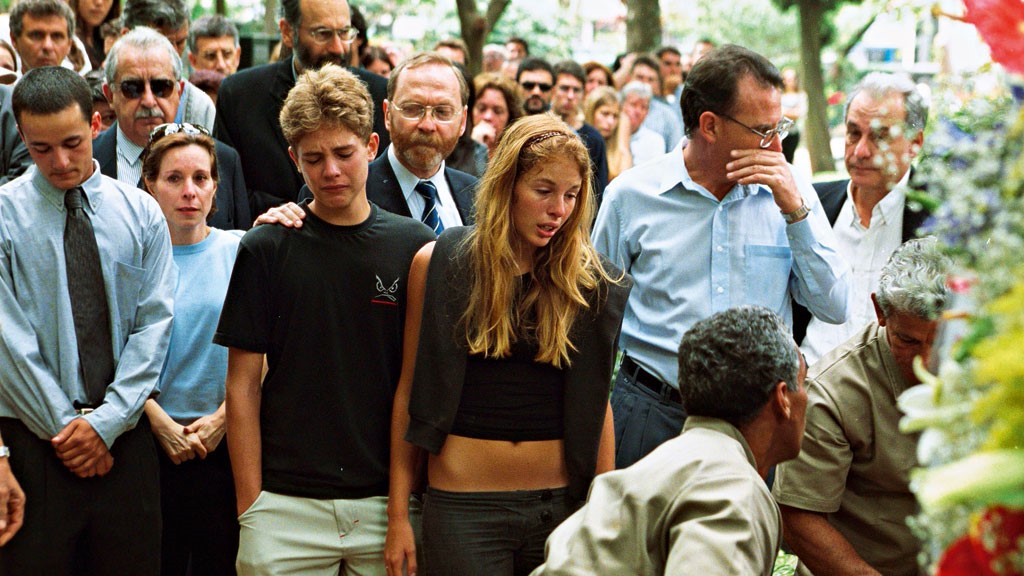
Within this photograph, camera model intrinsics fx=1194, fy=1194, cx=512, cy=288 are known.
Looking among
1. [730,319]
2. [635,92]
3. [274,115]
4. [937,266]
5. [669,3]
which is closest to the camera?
[730,319]

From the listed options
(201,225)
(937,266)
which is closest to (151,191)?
(201,225)

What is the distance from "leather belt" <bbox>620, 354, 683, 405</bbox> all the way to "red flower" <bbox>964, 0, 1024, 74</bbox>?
8.60ft

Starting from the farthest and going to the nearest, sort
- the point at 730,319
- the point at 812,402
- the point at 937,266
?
the point at 812,402, the point at 937,266, the point at 730,319

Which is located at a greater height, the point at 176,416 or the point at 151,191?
Result: the point at 151,191

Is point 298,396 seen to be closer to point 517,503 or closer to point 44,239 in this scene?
point 517,503

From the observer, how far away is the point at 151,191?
181 inches

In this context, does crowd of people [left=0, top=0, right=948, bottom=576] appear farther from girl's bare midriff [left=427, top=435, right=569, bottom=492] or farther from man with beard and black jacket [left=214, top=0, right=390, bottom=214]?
man with beard and black jacket [left=214, top=0, right=390, bottom=214]

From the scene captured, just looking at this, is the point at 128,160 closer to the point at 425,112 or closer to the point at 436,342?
the point at 425,112

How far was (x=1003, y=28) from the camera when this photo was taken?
157 centimetres

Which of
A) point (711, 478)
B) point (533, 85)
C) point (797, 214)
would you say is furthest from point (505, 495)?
point (533, 85)

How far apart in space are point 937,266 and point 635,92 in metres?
7.56

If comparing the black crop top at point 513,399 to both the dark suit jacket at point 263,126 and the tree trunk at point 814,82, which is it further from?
the tree trunk at point 814,82

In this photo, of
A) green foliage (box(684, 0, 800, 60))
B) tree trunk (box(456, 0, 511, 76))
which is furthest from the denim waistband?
green foliage (box(684, 0, 800, 60))

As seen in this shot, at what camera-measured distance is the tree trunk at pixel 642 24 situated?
54.7ft
